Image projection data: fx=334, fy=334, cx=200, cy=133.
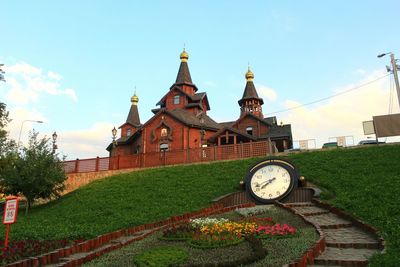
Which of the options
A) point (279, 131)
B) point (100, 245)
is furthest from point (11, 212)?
point (279, 131)

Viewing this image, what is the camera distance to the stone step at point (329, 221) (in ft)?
33.4

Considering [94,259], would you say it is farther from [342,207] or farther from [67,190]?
[67,190]

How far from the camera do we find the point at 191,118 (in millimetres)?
38344

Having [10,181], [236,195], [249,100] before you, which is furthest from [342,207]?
[249,100]

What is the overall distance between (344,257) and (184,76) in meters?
39.6

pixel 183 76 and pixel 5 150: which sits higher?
pixel 183 76

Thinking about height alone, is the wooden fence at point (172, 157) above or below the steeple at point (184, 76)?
below

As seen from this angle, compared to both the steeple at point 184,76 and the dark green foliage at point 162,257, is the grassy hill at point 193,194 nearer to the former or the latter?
the dark green foliage at point 162,257

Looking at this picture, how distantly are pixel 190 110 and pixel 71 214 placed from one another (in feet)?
88.4

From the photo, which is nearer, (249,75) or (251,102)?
(251,102)

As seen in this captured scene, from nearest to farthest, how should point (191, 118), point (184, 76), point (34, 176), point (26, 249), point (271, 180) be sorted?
point (26, 249) < point (271, 180) < point (34, 176) < point (191, 118) < point (184, 76)

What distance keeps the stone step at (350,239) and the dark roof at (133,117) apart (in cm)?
4506

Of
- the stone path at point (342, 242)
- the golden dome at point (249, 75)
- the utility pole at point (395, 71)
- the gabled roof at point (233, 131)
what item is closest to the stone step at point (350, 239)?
the stone path at point (342, 242)

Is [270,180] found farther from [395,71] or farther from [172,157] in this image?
[395,71]
